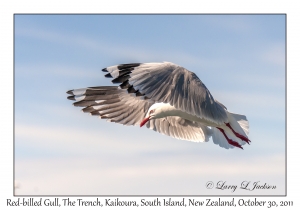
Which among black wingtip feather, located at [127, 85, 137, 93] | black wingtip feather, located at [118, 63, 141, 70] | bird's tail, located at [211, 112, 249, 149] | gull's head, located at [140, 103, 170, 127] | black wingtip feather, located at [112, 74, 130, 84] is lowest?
bird's tail, located at [211, 112, 249, 149]

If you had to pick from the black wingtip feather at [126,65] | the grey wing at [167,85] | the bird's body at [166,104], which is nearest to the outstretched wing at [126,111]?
the bird's body at [166,104]

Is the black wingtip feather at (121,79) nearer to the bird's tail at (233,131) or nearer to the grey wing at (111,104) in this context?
the grey wing at (111,104)

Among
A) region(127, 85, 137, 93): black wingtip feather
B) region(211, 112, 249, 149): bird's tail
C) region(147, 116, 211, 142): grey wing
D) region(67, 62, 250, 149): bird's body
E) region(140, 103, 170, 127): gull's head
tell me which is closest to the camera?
region(127, 85, 137, 93): black wingtip feather

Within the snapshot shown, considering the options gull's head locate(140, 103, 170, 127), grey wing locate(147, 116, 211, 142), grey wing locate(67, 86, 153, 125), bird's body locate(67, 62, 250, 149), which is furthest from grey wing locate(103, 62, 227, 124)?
grey wing locate(67, 86, 153, 125)

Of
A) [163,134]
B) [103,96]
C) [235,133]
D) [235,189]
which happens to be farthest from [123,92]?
[235,189]

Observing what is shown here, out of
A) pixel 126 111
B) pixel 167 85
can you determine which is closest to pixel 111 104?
pixel 126 111

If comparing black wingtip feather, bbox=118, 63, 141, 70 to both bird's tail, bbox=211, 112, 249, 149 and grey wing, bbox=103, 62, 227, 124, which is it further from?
bird's tail, bbox=211, 112, 249, 149
